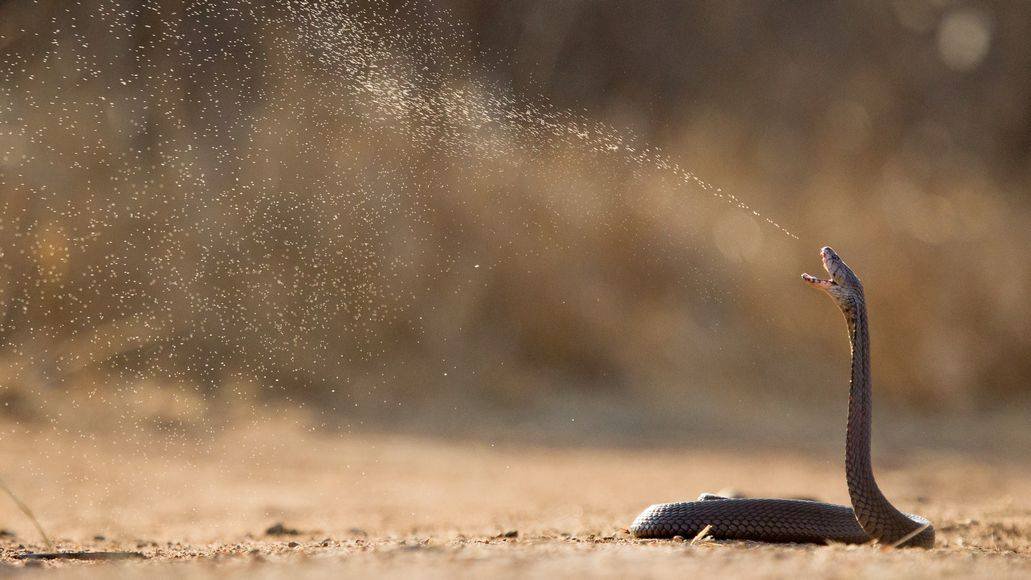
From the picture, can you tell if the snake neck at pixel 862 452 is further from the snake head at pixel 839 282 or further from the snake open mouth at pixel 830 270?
the snake open mouth at pixel 830 270

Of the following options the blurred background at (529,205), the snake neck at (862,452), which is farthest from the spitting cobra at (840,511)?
the blurred background at (529,205)

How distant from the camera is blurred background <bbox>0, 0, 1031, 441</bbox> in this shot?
770 inches

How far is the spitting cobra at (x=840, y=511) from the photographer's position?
5238mm

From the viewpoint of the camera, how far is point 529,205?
2191 centimetres

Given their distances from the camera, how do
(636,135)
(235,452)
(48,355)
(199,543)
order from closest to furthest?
(199,543) < (235,452) < (48,355) < (636,135)

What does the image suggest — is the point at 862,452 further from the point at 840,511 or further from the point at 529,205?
the point at 529,205

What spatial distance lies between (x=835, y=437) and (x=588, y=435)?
4.40 meters

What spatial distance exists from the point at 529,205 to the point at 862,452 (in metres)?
17.0

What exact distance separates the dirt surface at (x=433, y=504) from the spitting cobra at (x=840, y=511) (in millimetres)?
363

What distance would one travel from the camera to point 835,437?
18.2m

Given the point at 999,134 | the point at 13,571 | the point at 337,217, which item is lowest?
the point at 13,571

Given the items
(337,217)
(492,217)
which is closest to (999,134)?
(492,217)

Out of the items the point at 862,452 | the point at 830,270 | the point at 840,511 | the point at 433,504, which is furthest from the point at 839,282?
the point at 433,504

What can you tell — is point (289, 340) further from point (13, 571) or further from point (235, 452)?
point (13, 571)
